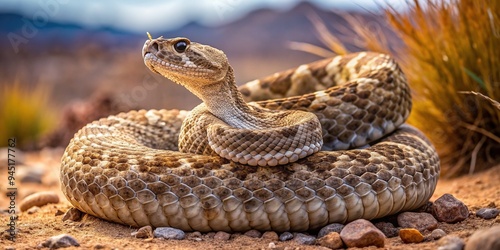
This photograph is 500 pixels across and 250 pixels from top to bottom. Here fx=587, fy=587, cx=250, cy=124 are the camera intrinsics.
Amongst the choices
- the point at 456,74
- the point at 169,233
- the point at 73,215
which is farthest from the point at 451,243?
the point at 456,74

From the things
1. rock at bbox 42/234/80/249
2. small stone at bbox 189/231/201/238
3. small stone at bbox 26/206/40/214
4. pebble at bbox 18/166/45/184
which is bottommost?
small stone at bbox 189/231/201/238

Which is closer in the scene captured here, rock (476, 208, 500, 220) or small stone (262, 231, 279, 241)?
small stone (262, 231, 279, 241)

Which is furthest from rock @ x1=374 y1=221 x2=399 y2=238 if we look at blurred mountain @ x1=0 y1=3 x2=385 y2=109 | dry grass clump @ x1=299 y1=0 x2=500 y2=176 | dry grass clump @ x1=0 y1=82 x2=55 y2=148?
blurred mountain @ x1=0 y1=3 x2=385 y2=109

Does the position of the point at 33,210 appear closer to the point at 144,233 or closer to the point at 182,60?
the point at 144,233

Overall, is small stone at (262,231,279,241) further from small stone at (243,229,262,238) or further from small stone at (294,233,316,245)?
small stone at (294,233,316,245)

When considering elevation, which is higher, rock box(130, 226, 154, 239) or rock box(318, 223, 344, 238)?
rock box(130, 226, 154, 239)

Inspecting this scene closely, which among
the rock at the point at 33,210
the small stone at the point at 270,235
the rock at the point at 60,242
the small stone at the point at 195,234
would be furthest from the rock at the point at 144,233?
the rock at the point at 33,210

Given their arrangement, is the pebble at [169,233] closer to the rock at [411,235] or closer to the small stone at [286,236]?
the small stone at [286,236]
